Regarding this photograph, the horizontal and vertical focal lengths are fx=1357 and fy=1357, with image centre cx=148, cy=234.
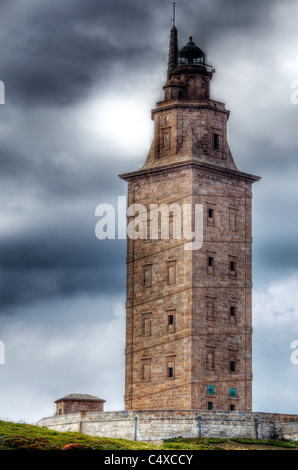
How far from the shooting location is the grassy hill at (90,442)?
80.4 m

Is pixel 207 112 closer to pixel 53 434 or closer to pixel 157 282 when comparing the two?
pixel 157 282

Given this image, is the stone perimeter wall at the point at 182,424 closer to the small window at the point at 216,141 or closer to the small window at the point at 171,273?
the small window at the point at 171,273

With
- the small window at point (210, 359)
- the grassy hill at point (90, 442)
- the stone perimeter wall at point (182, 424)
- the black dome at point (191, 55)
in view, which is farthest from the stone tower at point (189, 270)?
the grassy hill at point (90, 442)

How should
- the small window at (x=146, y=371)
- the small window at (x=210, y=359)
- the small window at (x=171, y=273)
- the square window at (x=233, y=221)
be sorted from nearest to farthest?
the small window at (x=210, y=359)
the small window at (x=146, y=371)
the small window at (x=171, y=273)
the square window at (x=233, y=221)

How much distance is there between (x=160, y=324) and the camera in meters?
99.4

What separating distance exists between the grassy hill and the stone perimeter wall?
1098mm

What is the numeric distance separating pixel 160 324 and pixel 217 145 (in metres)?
14.5

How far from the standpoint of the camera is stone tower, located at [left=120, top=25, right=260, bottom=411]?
3851 inches

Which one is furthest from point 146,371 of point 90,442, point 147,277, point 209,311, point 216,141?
point 216,141

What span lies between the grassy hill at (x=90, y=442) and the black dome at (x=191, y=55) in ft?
102

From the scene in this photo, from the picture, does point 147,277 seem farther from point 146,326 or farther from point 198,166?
point 198,166

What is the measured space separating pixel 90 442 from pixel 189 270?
19.2m
